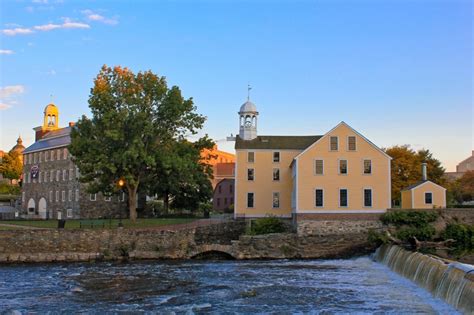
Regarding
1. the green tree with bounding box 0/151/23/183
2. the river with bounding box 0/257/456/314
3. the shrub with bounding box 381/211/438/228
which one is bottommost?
the river with bounding box 0/257/456/314

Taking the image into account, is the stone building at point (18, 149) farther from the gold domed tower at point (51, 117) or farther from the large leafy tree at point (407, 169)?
the large leafy tree at point (407, 169)

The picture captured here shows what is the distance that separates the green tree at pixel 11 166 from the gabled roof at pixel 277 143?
65698 millimetres

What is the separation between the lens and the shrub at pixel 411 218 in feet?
116

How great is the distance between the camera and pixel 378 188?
1470 inches

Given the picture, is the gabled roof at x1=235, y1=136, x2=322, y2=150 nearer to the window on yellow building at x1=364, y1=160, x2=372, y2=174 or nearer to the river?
the window on yellow building at x1=364, y1=160, x2=372, y2=174

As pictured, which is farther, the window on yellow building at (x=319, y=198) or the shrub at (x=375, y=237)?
the window on yellow building at (x=319, y=198)

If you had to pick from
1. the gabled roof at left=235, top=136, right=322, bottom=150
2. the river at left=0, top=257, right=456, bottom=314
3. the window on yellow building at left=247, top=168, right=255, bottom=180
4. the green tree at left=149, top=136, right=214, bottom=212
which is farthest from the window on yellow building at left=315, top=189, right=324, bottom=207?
the green tree at left=149, top=136, right=214, bottom=212

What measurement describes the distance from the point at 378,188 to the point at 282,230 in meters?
7.78

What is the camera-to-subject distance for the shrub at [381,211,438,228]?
35469 mm

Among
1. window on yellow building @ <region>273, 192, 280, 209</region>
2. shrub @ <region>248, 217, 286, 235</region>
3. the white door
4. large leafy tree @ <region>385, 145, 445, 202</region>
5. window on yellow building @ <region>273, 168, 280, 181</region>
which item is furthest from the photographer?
the white door


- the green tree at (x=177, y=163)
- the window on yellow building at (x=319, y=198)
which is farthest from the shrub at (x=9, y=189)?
the window on yellow building at (x=319, y=198)

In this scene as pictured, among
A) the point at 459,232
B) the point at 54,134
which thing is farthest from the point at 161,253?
the point at 54,134

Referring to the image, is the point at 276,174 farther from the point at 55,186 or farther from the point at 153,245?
the point at 55,186

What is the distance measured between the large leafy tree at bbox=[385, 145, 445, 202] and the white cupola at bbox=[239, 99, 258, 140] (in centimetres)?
1751
